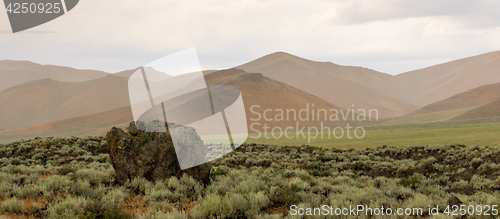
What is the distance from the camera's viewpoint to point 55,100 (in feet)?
469

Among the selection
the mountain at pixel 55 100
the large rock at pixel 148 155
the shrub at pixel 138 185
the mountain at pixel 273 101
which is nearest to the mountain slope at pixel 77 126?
the mountain at pixel 55 100

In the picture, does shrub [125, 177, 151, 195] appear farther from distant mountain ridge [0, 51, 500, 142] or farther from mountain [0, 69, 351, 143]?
distant mountain ridge [0, 51, 500, 142]

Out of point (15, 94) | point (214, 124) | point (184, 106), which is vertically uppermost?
point (15, 94)

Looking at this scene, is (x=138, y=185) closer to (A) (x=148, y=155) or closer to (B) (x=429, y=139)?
(A) (x=148, y=155)

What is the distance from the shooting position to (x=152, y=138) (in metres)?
9.36

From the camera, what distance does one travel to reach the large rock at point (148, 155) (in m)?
8.97

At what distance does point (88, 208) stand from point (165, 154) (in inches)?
129

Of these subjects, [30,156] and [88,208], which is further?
[30,156]

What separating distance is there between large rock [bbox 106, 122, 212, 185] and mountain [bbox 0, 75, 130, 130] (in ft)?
457

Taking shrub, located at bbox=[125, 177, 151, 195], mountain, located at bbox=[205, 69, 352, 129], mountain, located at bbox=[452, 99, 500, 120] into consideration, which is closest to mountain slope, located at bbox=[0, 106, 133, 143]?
mountain, located at bbox=[205, 69, 352, 129]

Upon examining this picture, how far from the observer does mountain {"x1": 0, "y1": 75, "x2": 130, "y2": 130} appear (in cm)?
12644

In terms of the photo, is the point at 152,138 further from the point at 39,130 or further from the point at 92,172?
the point at 39,130

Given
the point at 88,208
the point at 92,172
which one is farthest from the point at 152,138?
the point at 88,208

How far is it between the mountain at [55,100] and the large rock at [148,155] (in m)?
139
